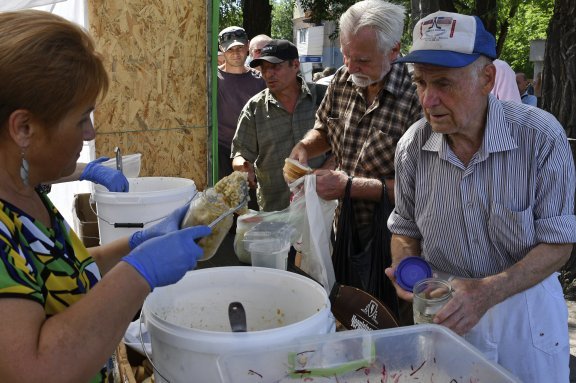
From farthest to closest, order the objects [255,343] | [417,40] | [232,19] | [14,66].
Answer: [232,19], [417,40], [255,343], [14,66]

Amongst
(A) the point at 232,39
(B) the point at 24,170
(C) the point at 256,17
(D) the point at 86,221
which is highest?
(C) the point at 256,17

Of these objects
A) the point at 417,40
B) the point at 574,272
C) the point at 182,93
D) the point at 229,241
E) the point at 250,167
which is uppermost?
the point at 417,40

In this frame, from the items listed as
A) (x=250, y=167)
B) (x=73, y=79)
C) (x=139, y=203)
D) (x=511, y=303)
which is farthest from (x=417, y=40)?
(x=250, y=167)

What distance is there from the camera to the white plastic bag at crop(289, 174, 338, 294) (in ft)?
8.36

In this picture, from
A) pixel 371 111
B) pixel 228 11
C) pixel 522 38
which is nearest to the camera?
pixel 371 111

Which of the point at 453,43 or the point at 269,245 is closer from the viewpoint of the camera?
the point at 453,43

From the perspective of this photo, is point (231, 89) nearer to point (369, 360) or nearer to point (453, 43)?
point (453, 43)

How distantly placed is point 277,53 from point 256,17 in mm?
8082

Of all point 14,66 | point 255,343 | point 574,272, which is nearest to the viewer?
point 14,66

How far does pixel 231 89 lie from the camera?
18.3ft

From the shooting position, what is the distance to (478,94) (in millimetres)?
1983

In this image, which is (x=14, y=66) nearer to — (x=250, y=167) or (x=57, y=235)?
(x=57, y=235)

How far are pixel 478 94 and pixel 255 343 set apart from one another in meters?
1.23

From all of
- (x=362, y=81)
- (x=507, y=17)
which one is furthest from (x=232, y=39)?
(x=507, y=17)
